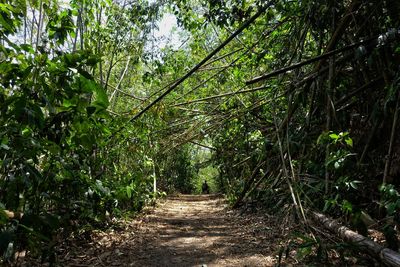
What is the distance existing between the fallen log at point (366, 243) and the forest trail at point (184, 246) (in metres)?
0.69

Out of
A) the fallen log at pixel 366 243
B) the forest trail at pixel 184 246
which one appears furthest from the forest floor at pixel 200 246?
the fallen log at pixel 366 243

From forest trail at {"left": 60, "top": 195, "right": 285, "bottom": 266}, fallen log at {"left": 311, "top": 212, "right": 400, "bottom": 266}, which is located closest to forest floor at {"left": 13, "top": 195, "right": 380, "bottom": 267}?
forest trail at {"left": 60, "top": 195, "right": 285, "bottom": 266}

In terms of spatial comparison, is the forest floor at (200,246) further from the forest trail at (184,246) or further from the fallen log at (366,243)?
the fallen log at (366,243)

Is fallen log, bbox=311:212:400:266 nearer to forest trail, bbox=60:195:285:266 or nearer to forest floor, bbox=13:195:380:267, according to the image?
forest floor, bbox=13:195:380:267

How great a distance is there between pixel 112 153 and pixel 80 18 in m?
2.35

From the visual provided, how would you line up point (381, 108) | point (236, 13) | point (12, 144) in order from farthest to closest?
point (236, 13) → point (381, 108) → point (12, 144)

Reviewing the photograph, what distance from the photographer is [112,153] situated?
6.14 m

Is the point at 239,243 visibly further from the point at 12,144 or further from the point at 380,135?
the point at 12,144

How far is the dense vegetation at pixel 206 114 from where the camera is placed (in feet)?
6.77

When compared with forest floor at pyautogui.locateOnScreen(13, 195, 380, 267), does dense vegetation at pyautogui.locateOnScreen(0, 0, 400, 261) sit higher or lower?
higher

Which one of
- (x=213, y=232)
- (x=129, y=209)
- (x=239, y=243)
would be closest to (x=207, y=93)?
(x=129, y=209)

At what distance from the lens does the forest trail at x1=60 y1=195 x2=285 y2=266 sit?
12.4ft

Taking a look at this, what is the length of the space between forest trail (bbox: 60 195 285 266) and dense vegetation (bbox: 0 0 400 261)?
39 cm

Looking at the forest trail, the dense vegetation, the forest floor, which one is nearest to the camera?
the dense vegetation
